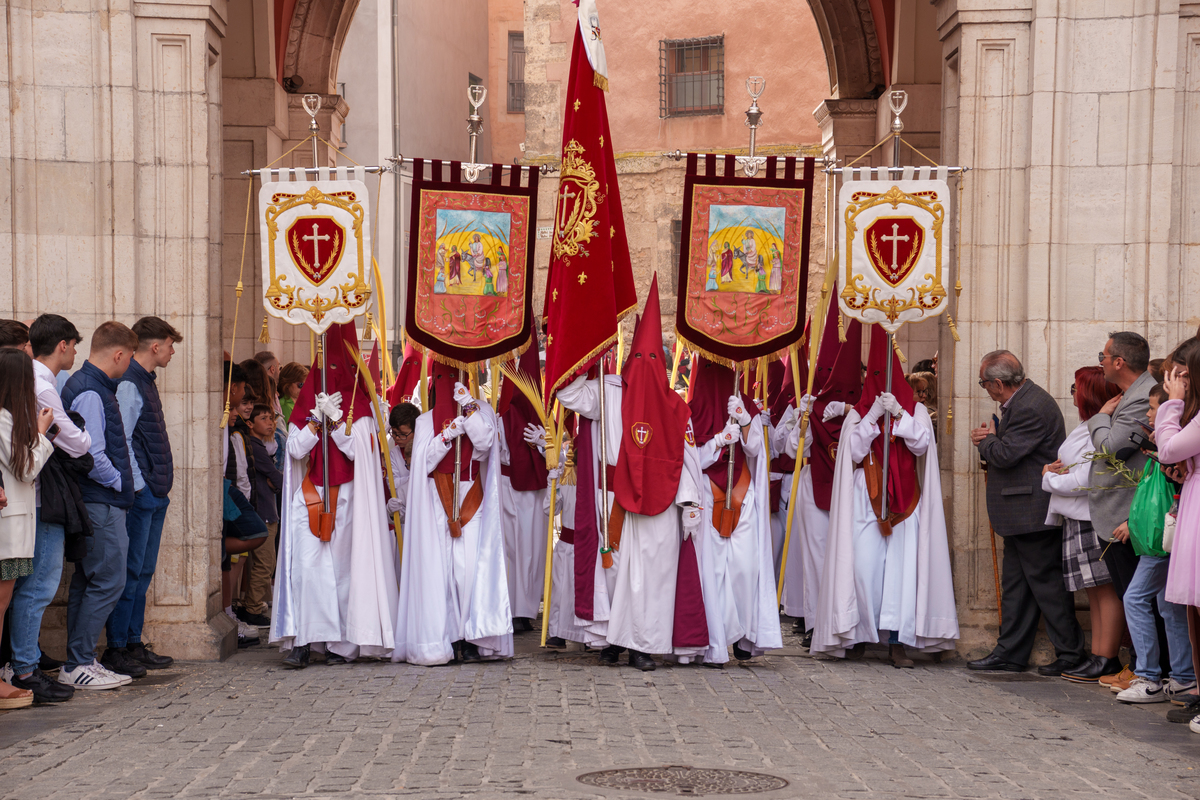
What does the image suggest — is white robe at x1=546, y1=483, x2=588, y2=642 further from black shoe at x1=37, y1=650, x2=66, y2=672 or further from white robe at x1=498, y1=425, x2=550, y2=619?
black shoe at x1=37, y1=650, x2=66, y2=672

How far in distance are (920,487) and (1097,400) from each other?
1.13 m

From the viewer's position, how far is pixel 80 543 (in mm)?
7023

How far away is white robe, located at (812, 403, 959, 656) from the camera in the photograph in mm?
7957

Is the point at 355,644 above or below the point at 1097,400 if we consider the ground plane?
below

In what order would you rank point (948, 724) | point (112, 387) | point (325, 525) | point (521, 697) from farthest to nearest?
1. point (325, 525)
2. point (112, 387)
3. point (521, 697)
4. point (948, 724)

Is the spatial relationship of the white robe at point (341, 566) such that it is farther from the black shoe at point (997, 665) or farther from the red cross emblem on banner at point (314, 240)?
the black shoe at point (997, 665)

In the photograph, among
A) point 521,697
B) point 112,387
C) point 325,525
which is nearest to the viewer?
point 521,697

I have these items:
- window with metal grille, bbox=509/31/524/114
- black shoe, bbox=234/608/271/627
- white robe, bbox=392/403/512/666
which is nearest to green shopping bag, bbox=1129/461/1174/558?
white robe, bbox=392/403/512/666

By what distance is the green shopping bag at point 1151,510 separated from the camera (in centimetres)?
667

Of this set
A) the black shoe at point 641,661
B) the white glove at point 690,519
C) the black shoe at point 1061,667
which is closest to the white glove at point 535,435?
the white glove at point 690,519

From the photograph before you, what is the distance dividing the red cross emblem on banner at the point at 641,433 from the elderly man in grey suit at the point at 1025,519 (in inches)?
73.7

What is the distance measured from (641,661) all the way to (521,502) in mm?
1759

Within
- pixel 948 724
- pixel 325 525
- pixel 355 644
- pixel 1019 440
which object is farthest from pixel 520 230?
pixel 948 724

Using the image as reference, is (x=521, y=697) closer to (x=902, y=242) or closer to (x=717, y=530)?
(x=717, y=530)
